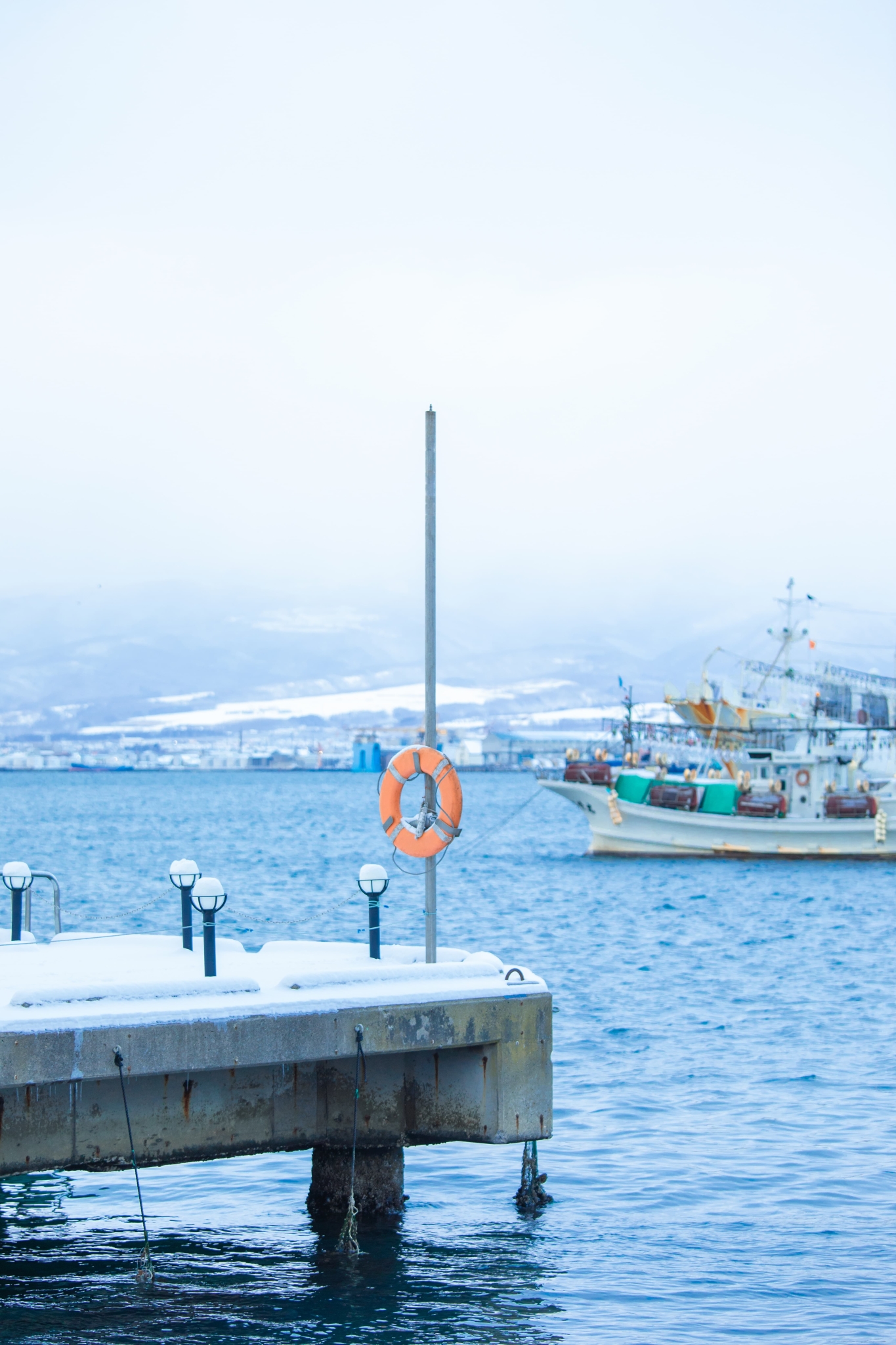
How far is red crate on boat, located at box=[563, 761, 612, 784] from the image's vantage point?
2635 inches

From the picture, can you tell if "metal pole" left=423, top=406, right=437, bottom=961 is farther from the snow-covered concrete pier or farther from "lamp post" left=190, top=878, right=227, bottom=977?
"lamp post" left=190, top=878, right=227, bottom=977

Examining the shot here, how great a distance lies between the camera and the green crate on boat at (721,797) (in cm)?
6575

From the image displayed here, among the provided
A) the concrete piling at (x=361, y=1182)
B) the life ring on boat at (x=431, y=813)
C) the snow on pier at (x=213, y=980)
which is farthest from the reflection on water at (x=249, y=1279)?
the life ring on boat at (x=431, y=813)

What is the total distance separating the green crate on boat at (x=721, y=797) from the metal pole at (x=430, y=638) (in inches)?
2106

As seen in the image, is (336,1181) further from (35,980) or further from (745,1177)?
(745,1177)

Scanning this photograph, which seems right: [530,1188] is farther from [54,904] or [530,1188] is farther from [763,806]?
[763,806]

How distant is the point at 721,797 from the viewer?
66.0 m

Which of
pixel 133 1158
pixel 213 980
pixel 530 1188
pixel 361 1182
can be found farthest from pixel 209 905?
pixel 530 1188

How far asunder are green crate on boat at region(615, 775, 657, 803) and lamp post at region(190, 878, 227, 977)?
55633 millimetres

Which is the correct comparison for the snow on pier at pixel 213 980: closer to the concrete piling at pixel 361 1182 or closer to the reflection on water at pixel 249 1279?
the concrete piling at pixel 361 1182

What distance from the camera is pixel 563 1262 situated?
500 inches

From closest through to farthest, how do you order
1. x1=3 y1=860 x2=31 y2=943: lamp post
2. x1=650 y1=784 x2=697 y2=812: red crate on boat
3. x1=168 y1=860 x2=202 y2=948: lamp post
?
1. x1=168 y1=860 x2=202 y2=948: lamp post
2. x1=3 y1=860 x2=31 y2=943: lamp post
3. x1=650 y1=784 x2=697 y2=812: red crate on boat

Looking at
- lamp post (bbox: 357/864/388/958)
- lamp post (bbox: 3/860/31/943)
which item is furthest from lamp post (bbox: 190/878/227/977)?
lamp post (bbox: 3/860/31/943)

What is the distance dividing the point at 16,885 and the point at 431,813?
425 centimetres
